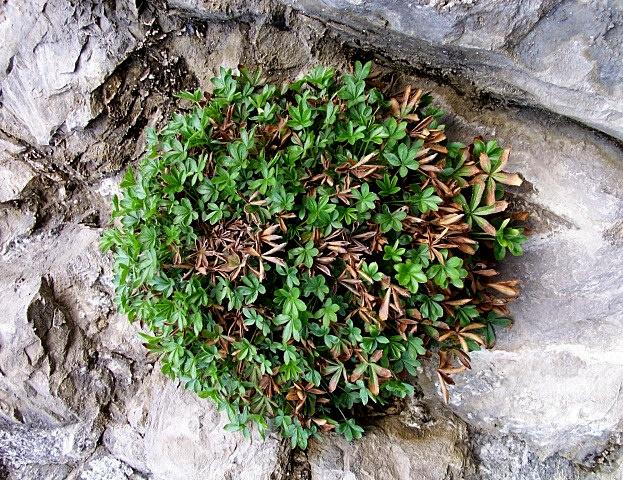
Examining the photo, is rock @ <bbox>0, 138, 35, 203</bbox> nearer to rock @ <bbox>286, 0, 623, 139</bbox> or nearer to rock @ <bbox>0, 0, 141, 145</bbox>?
rock @ <bbox>0, 0, 141, 145</bbox>

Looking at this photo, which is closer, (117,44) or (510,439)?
(117,44)

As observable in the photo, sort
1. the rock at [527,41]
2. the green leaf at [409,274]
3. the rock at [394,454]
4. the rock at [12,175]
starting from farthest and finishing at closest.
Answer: the rock at [12,175], the rock at [394,454], the green leaf at [409,274], the rock at [527,41]

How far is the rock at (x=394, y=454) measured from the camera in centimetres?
284

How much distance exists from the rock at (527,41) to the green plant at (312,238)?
253mm

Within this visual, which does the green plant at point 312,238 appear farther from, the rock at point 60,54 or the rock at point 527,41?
the rock at point 60,54

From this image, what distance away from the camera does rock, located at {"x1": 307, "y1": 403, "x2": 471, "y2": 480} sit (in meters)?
2.84

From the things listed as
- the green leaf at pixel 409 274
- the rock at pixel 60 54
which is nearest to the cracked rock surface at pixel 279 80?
the rock at pixel 60 54

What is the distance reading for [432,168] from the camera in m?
2.37

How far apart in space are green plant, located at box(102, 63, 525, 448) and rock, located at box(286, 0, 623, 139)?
0.83 ft

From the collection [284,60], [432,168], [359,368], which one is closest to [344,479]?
[359,368]

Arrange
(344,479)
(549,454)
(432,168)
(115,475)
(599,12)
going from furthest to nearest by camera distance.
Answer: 1. (115,475)
2. (549,454)
3. (344,479)
4. (432,168)
5. (599,12)

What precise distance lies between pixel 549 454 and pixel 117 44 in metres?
3.24

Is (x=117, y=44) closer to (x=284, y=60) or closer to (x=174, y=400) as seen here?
(x=284, y=60)

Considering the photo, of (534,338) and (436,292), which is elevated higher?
(436,292)
